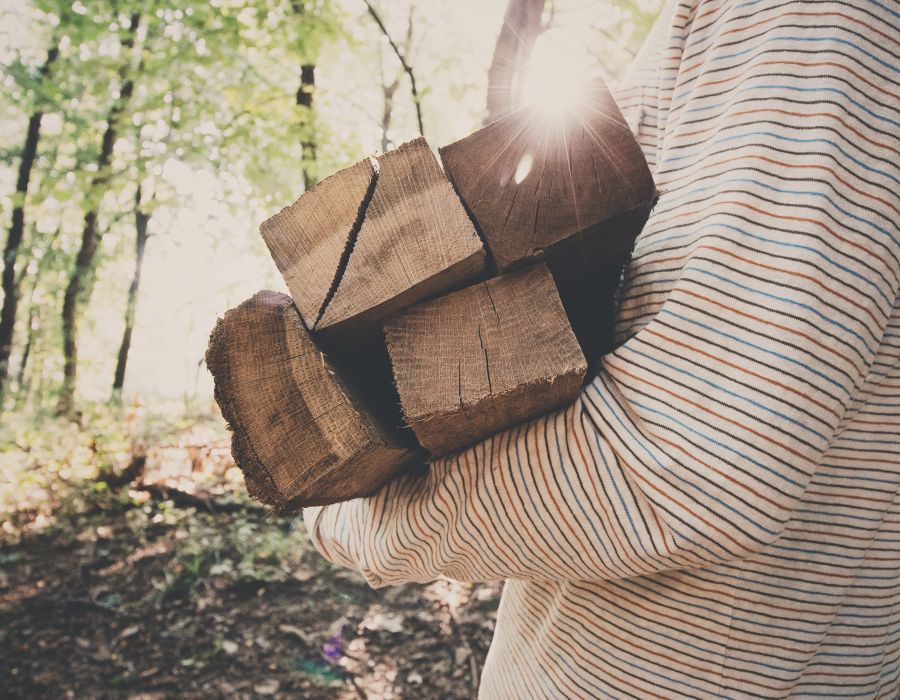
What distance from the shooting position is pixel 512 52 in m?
2.49

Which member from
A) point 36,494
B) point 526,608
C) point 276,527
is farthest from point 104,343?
point 526,608

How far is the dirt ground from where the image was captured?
3008 millimetres

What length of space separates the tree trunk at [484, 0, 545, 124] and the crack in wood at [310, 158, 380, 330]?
150cm

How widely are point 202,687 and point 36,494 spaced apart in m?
3.47

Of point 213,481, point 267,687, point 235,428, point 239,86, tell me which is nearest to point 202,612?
point 267,687

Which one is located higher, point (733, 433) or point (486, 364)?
point (486, 364)

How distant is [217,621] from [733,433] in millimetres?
3805

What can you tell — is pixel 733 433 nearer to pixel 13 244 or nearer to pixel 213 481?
pixel 213 481

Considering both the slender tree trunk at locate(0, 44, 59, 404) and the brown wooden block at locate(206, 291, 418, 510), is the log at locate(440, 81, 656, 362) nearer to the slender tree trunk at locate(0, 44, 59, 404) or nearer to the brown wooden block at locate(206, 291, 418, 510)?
the brown wooden block at locate(206, 291, 418, 510)

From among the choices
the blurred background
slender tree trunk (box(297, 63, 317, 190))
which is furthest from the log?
slender tree trunk (box(297, 63, 317, 190))

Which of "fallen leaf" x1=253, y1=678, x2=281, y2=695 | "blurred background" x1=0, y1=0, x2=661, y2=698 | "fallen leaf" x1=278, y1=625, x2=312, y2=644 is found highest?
"blurred background" x1=0, y1=0, x2=661, y2=698

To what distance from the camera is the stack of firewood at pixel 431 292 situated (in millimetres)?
748

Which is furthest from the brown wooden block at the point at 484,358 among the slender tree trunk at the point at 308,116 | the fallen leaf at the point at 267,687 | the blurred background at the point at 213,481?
the slender tree trunk at the point at 308,116

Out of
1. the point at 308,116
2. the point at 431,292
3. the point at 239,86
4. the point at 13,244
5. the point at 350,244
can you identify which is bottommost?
the point at 431,292
